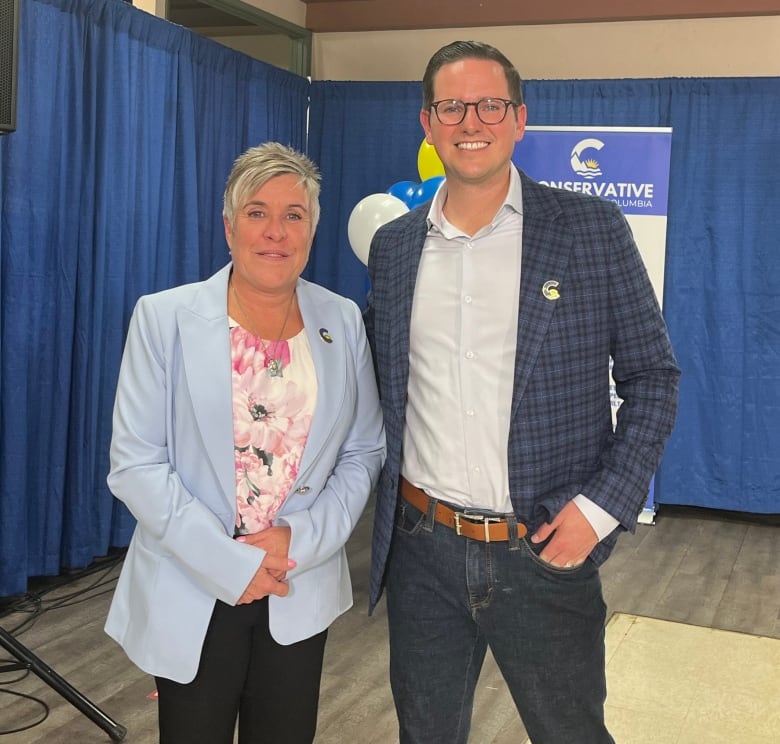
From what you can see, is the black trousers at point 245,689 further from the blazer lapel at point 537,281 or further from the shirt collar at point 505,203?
the shirt collar at point 505,203

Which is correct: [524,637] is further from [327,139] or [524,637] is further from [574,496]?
[327,139]

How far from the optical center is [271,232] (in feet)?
5.59

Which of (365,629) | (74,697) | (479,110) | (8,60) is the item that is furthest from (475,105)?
(365,629)

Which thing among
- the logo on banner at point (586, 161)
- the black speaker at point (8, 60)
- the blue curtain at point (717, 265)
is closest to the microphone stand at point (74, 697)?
the black speaker at point (8, 60)

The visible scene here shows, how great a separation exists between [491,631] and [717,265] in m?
4.37

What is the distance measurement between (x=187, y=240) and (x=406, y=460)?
11.1 ft

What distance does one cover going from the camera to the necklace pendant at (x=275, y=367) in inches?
69.0

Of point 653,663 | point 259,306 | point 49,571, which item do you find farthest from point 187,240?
point 259,306

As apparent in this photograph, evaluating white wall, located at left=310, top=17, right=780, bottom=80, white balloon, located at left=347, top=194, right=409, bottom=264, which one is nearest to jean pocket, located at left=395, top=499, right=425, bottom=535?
white balloon, located at left=347, top=194, right=409, bottom=264

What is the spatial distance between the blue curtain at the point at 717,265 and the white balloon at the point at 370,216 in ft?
6.39

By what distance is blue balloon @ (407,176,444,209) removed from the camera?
4.49 m

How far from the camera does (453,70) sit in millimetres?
1728

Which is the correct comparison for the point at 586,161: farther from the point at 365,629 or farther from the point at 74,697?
the point at 74,697

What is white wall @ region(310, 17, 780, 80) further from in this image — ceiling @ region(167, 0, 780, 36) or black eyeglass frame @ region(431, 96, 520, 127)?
black eyeglass frame @ region(431, 96, 520, 127)
